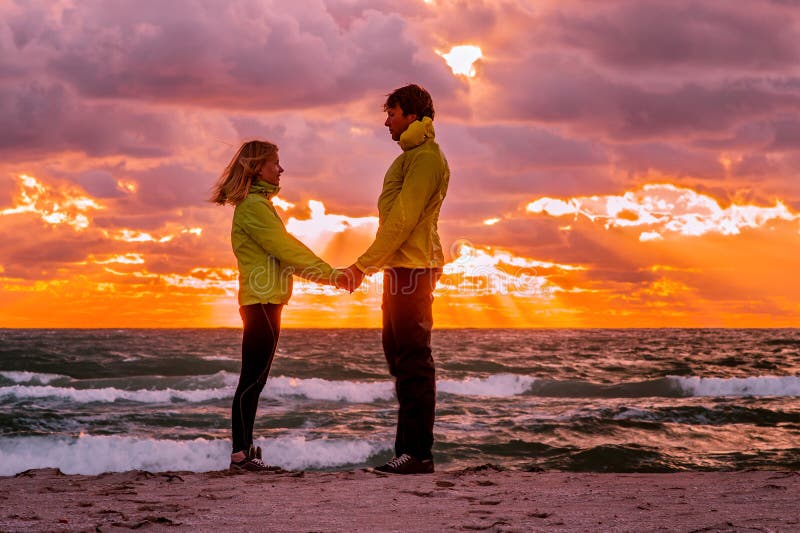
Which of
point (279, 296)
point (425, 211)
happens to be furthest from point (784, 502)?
point (279, 296)

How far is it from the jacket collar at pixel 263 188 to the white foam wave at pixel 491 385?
1561 centimetres

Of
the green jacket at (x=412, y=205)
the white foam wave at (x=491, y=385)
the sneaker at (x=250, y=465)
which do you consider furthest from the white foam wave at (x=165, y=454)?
the white foam wave at (x=491, y=385)

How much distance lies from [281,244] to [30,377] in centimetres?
2264

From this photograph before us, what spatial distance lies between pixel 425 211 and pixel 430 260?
327 millimetres

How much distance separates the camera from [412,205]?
5.05 metres

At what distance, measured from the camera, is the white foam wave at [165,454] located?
9.14 metres

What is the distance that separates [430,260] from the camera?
5.24m

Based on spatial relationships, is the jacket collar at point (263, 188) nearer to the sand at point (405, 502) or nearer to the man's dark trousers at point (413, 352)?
the man's dark trousers at point (413, 352)

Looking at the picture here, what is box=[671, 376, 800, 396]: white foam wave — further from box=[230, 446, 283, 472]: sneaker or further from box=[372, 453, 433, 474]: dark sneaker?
box=[230, 446, 283, 472]: sneaker

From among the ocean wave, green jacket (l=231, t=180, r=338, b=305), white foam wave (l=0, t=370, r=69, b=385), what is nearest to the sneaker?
green jacket (l=231, t=180, r=338, b=305)

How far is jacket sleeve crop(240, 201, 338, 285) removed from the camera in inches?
210

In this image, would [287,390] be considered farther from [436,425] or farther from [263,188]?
[263,188]

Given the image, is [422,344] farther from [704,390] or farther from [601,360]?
[601,360]

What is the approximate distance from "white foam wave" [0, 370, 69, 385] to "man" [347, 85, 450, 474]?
2111 centimetres
